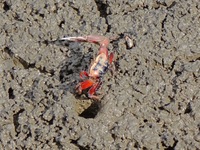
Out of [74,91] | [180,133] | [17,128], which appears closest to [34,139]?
[17,128]

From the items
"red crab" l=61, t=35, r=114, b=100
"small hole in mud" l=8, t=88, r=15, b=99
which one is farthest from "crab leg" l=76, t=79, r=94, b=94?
"small hole in mud" l=8, t=88, r=15, b=99

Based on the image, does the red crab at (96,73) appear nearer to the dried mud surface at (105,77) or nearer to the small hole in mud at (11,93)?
the dried mud surface at (105,77)

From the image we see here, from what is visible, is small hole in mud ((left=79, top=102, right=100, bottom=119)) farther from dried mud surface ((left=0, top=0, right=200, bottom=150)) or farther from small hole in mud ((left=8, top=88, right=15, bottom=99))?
small hole in mud ((left=8, top=88, right=15, bottom=99))

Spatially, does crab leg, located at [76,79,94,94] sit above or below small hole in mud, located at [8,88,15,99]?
above

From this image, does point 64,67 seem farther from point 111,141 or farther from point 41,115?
point 111,141

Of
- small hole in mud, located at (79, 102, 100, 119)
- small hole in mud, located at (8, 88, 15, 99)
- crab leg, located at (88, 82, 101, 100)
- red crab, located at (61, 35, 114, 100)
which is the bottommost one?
small hole in mud, located at (79, 102, 100, 119)

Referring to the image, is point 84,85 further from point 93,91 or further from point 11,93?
point 11,93

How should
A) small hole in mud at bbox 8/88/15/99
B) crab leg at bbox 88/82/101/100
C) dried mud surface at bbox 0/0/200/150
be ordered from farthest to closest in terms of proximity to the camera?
small hole in mud at bbox 8/88/15/99 → crab leg at bbox 88/82/101/100 → dried mud surface at bbox 0/0/200/150

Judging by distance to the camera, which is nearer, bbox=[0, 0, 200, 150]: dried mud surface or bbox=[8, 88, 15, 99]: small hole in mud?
bbox=[0, 0, 200, 150]: dried mud surface
